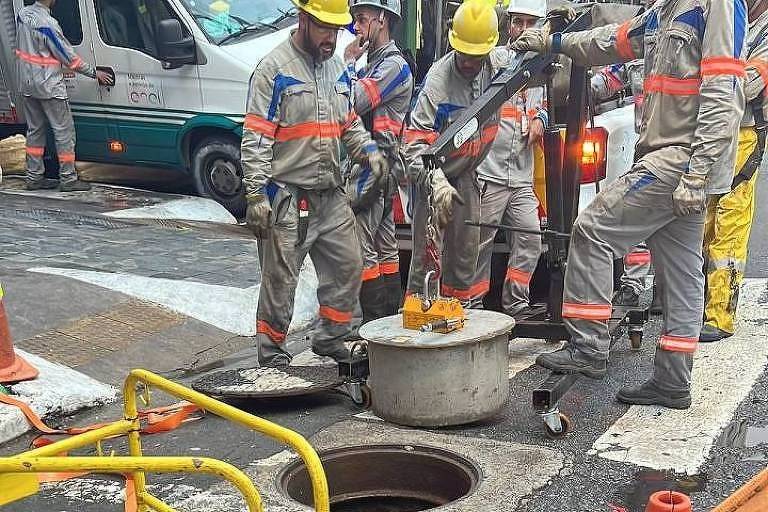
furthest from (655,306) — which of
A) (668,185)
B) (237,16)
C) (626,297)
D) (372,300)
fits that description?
(237,16)

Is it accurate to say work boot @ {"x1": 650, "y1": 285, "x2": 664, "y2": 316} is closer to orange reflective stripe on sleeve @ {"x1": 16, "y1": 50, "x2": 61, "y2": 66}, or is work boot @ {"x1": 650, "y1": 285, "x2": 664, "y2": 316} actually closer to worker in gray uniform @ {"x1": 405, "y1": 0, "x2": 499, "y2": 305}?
worker in gray uniform @ {"x1": 405, "y1": 0, "x2": 499, "y2": 305}

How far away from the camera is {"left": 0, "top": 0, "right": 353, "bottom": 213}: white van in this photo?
9.92 metres

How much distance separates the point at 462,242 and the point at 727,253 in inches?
65.2

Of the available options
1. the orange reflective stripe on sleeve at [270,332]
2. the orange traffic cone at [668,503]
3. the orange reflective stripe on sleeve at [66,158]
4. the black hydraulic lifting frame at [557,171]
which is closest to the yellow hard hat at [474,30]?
the black hydraulic lifting frame at [557,171]

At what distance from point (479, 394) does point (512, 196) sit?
2269mm

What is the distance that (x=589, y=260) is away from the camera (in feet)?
16.0

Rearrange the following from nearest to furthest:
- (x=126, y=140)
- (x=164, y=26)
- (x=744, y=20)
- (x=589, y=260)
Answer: (x=744, y=20) → (x=589, y=260) → (x=164, y=26) → (x=126, y=140)

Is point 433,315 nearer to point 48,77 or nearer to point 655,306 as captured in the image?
point 655,306

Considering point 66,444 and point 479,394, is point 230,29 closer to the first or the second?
point 479,394

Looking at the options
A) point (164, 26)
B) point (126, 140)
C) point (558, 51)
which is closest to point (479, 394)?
point (558, 51)

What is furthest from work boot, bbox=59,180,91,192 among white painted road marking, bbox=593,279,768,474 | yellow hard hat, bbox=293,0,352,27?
white painted road marking, bbox=593,279,768,474

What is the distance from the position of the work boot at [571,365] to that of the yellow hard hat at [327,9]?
2.05 m

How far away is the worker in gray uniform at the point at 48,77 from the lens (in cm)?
1023

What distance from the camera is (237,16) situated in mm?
10133
